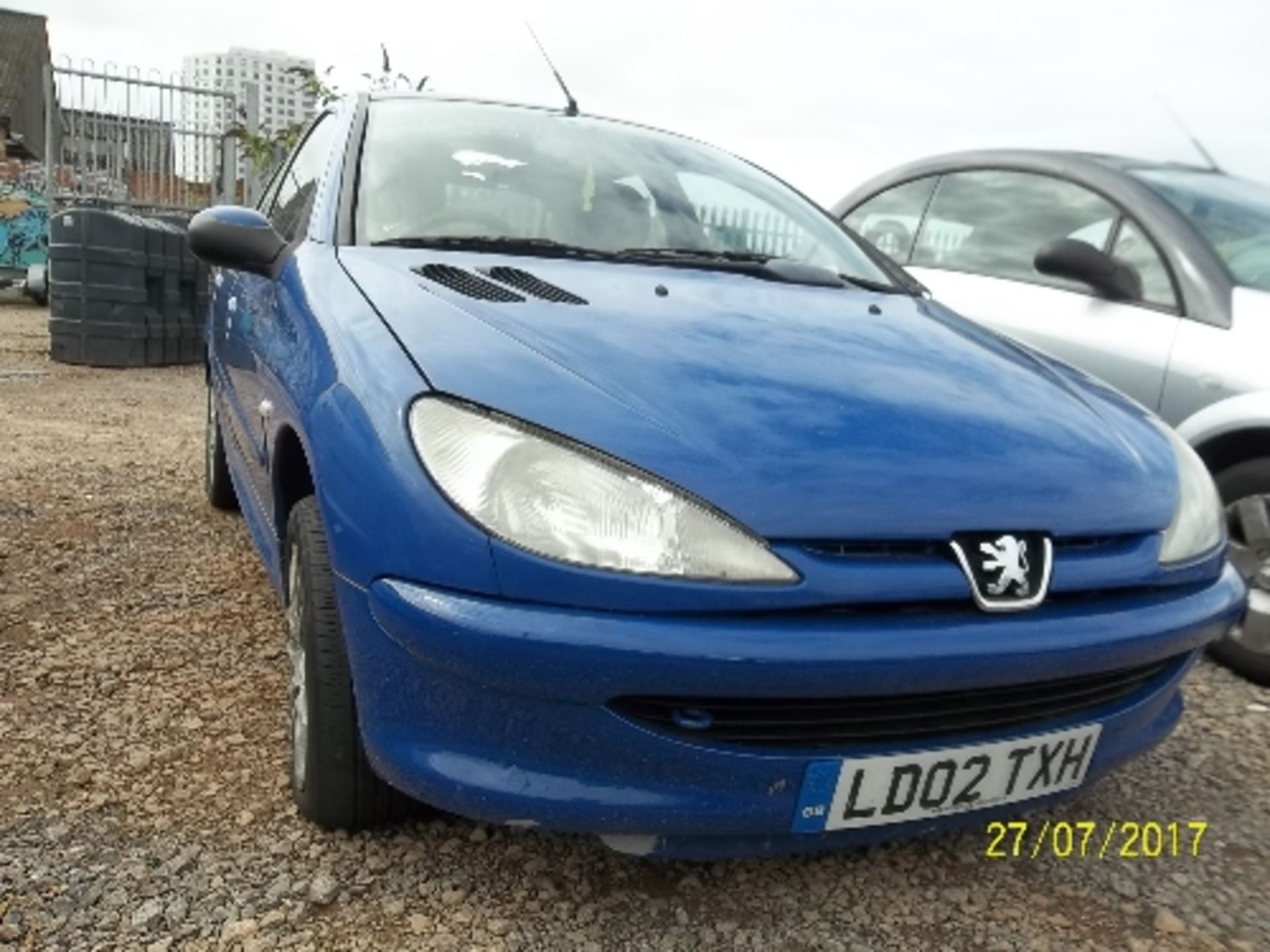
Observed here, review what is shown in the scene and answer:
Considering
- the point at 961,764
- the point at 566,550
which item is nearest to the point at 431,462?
the point at 566,550

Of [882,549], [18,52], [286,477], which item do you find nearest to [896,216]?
[286,477]

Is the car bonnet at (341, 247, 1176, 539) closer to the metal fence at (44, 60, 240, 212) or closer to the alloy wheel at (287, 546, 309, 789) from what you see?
the alloy wheel at (287, 546, 309, 789)

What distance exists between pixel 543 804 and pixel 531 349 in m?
0.67

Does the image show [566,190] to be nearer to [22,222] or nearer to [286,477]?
[286,477]

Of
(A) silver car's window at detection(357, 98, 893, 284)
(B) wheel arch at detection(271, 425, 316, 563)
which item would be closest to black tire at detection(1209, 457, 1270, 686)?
(A) silver car's window at detection(357, 98, 893, 284)

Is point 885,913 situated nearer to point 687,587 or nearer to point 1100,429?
point 687,587

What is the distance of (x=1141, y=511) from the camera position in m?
1.70

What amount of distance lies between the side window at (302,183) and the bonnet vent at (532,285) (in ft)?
1.83

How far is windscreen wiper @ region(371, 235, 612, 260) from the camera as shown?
2.18 m

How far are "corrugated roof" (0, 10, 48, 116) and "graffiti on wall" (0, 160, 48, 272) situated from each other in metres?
17.3

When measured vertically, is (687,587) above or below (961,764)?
above

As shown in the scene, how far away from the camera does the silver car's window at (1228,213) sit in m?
3.22

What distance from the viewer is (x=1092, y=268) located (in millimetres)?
3217

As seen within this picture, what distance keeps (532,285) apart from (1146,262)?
7.20ft
